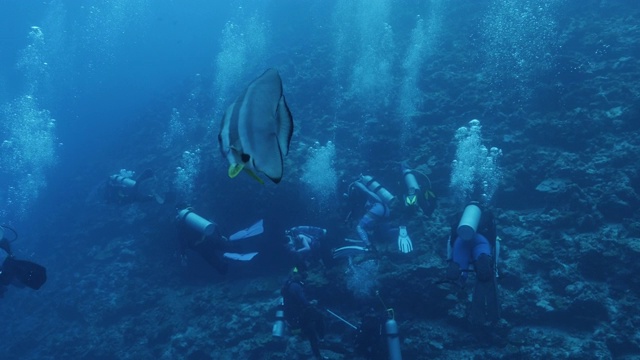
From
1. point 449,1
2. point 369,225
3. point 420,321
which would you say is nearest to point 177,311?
point 369,225

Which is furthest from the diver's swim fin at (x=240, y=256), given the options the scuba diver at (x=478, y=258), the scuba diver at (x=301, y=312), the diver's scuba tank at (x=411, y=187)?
the diver's scuba tank at (x=411, y=187)

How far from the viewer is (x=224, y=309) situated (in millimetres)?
9297

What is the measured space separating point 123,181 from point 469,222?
1110 cm

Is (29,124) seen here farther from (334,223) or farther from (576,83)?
(576,83)

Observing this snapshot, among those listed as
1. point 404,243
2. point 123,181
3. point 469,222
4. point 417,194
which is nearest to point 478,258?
point 469,222

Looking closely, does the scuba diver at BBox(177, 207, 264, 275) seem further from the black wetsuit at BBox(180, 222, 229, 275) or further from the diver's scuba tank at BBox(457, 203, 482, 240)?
the diver's scuba tank at BBox(457, 203, 482, 240)

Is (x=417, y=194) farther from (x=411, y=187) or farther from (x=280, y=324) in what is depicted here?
(x=280, y=324)

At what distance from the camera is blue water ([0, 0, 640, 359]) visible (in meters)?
9.33

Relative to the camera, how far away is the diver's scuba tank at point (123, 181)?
1216 centimetres

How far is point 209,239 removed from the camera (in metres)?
6.88

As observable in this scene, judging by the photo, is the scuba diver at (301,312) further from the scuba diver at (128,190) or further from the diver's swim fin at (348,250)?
the scuba diver at (128,190)

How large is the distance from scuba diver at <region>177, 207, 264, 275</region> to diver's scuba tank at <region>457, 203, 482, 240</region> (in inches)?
138

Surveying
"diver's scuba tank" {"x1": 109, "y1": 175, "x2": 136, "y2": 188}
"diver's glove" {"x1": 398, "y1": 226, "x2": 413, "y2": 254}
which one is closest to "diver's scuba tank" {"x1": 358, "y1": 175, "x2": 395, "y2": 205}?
"diver's glove" {"x1": 398, "y1": 226, "x2": 413, "y2": 254}

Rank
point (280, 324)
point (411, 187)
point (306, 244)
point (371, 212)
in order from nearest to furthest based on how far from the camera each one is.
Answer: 1. point (280, 324)
2. point (306, 244)
3. point (371, 212)
4. point (411, 187)
